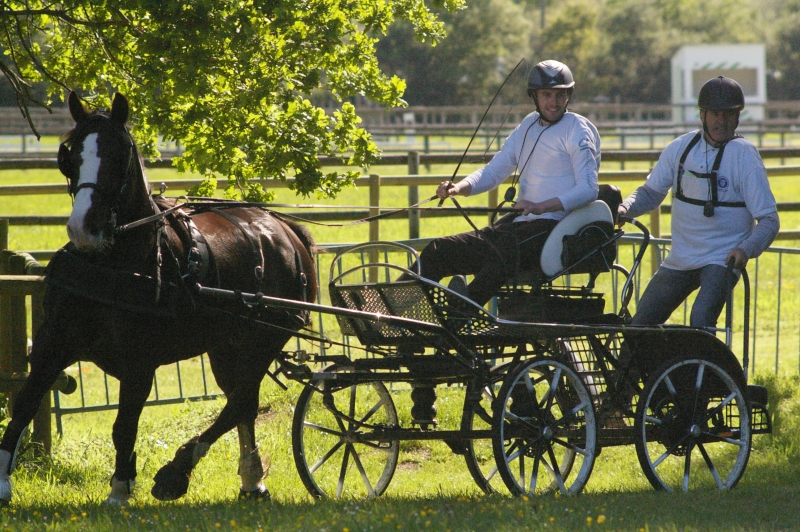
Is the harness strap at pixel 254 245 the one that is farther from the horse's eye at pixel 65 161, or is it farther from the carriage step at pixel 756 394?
the carriage step at pixel 756 394

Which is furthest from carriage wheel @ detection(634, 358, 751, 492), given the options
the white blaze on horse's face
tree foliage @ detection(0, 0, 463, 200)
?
the white blaze on horse's face

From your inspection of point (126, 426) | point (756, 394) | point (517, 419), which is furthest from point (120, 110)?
point (756, 394)

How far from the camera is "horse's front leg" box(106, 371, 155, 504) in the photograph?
5023 millimetres

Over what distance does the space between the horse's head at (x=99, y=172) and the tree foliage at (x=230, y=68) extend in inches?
39.8

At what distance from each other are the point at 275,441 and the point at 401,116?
35.6 m

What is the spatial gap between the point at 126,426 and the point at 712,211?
10.8 ft

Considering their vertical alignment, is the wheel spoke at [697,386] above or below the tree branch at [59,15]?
below

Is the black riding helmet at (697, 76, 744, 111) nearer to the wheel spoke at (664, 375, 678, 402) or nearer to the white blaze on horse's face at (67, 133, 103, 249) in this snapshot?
the wheel spoke at (664, 375, 678, 402)

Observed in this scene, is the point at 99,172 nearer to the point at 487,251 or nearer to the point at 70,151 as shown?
the point at 70,151

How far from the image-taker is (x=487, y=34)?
181 ft

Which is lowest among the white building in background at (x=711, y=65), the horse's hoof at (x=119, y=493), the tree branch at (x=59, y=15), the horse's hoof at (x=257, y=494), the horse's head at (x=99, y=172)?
the horse's hoof at (x=257, y=494)

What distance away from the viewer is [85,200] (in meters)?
4.58

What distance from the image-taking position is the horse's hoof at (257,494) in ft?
19.3

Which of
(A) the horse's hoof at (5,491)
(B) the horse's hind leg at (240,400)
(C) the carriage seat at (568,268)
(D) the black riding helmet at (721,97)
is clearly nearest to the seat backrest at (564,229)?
(C) the carriage seat at (568,268)
